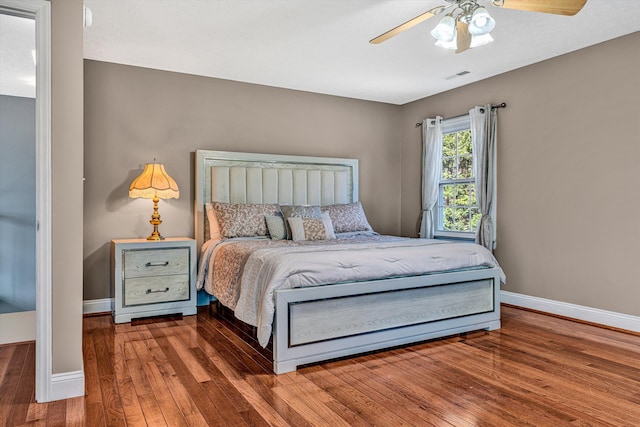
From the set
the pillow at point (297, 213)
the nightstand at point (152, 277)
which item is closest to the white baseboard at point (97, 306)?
the nightstand at point (152, 277)

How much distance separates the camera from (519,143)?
4559mm

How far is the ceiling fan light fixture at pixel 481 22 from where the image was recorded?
8.11 ft

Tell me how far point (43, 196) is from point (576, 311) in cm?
435

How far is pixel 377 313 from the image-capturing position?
3.13 meters

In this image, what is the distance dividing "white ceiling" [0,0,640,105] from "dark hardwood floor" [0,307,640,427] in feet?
8.16

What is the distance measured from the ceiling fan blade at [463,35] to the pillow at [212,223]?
2795mm

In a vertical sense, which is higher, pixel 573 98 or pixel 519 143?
pixel 573 98

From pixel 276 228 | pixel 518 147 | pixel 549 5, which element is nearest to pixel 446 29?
pixel 549 5

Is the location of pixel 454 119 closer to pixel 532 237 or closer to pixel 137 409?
pixel 532 237

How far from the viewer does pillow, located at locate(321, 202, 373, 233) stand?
492 cm

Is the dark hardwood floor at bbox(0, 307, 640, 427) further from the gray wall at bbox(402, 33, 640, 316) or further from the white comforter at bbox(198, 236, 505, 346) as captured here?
the gray wall at bbox(402, 33, 640, 316)

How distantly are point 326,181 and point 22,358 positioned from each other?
354 cm

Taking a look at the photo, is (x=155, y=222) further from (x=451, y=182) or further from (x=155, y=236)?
(x=451, y=182)

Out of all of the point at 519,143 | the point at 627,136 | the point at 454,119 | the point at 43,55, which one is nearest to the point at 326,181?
the point at 454,119
